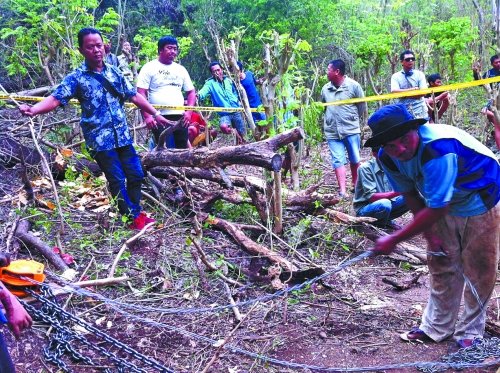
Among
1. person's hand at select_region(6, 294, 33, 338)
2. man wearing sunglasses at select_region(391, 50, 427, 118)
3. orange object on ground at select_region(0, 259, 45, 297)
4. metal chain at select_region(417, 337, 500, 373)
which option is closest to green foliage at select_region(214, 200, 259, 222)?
orange object on ground at select_region(0, 259, 45, 297)

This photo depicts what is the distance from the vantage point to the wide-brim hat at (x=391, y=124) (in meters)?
2.88

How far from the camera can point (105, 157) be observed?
16.1ft

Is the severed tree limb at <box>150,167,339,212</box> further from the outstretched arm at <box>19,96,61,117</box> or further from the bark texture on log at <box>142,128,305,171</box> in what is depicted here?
the outstretched arm at <box>19,96,61,117</box>

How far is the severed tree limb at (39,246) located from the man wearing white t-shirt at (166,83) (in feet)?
6.44

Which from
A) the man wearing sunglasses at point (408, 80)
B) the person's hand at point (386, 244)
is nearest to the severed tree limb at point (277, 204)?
the person's hand at point (386, 244)

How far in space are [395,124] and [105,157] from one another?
2886 millimetres

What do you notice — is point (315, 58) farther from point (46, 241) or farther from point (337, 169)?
point (46, 241)

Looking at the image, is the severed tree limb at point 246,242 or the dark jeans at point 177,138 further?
the dark jeans at point 177,138

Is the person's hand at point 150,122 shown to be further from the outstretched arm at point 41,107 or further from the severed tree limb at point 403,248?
the severed tree limb at point 403,248

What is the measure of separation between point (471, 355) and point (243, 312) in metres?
1.51

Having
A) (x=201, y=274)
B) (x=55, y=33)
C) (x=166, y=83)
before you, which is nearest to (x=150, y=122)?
(x=166, y=83)

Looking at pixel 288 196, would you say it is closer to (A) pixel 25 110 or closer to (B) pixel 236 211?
(B) pixel 236 211

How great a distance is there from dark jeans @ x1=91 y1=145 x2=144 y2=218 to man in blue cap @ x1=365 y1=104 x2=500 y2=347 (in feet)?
8.47

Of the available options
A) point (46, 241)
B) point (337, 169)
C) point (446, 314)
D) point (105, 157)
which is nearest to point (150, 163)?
point (105, 157)
